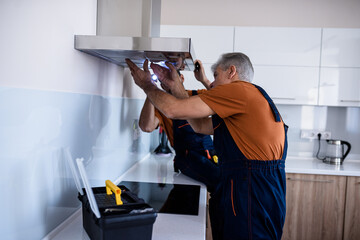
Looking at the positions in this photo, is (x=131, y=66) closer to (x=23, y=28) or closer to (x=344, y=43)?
(x=23, y=28)

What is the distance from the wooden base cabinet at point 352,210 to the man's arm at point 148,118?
1.67m

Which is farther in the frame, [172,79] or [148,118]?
[148,118]

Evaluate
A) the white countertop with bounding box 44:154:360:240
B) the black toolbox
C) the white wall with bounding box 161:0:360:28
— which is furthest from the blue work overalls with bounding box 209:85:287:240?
the white wall with bounding box 161:0:360:28

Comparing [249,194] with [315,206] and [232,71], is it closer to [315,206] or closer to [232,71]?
[232,71]

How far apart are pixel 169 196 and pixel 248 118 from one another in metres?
0.55

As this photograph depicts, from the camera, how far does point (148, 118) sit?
202cm

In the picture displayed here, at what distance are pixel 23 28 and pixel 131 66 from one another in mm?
594

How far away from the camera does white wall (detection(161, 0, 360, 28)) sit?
311 cm

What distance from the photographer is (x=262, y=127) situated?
1335 millimetres

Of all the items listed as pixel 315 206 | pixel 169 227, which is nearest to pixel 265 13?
pixel 315 206

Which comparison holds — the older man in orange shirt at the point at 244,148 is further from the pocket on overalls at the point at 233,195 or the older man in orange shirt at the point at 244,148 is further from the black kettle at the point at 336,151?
the black kettle at the point at 336,151

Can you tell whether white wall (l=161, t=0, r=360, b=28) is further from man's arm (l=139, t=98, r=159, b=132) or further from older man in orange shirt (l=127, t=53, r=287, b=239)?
older man in orange shirt (l=127, t=53, r=287, b=239)

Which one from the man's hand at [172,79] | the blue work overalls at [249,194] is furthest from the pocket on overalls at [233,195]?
the man's hand at [172,79]

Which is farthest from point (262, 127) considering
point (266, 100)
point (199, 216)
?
point (199, 216)
